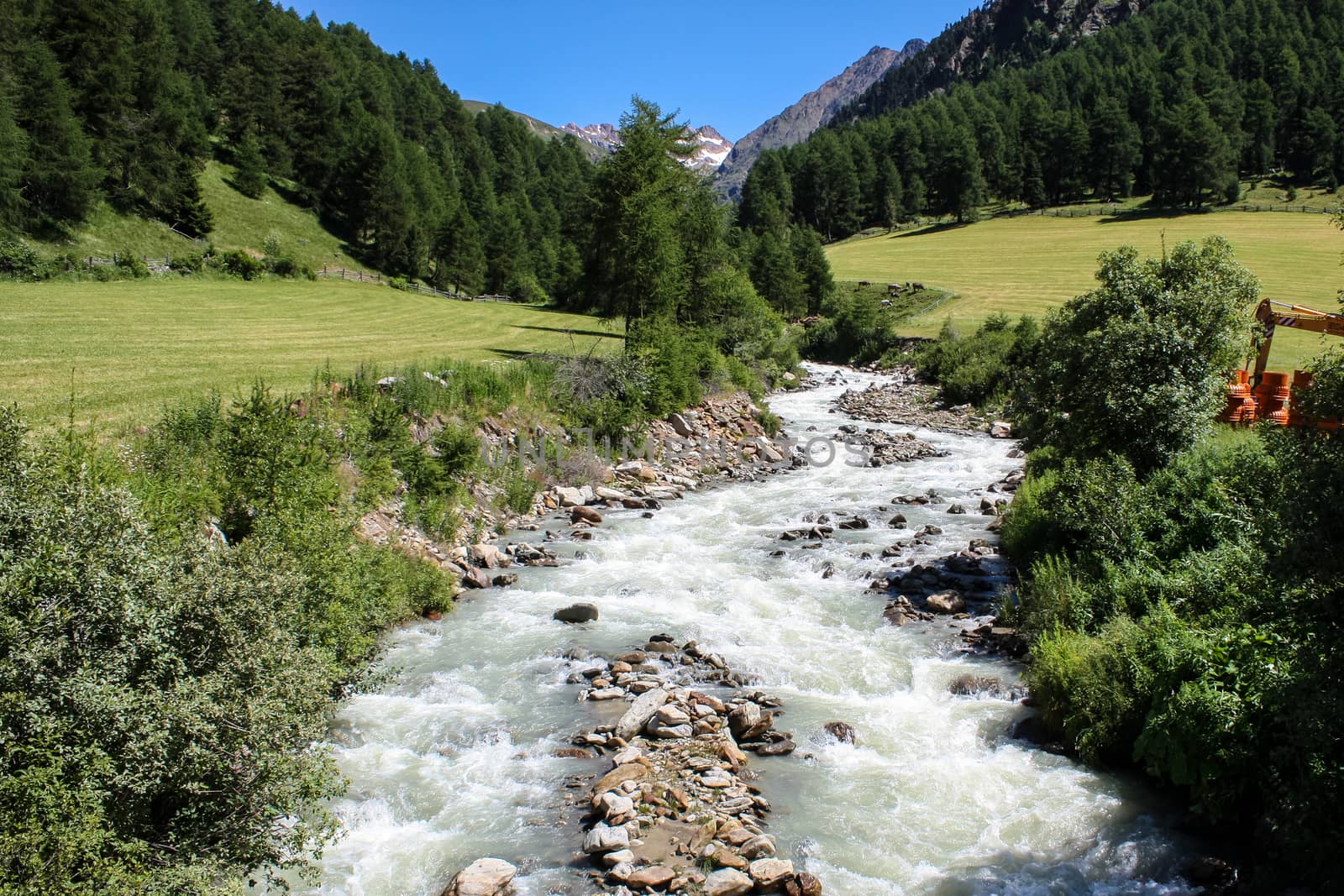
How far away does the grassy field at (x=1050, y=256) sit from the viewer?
213ft

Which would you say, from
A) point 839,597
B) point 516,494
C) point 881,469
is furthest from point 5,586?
point 881,469

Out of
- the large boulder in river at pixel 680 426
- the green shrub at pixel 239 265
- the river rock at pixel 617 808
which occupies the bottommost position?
the river rock at pixel 617 808

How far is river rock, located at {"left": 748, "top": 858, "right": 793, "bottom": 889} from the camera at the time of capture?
8.24 m

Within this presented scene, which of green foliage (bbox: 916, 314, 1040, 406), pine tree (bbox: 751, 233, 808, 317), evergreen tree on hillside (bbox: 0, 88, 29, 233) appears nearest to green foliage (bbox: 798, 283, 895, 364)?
pine tree (bbox: 751, 233, 808, 317)

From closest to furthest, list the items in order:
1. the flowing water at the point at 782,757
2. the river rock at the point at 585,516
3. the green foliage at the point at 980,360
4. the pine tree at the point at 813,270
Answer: the flowing water at the point at 782,757
the river rock at the point at 585,516
the green foliage at the point at 980,360
the pine tree at the point at 813,270

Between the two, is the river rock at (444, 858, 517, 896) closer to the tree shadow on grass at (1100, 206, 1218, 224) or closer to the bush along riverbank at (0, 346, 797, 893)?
the bush along riverbank at (0, 346, 797, 893)

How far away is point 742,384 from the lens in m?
38.1

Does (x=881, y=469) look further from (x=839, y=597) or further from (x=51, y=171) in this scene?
(x=51, y=171)

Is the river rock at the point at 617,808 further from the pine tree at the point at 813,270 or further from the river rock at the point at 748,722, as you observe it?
the pine tree at the point at 813,270

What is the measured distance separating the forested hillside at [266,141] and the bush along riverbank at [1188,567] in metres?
30.7

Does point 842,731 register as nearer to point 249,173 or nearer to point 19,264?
point 19,264

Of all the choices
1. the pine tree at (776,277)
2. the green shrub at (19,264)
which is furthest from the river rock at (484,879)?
the pine tree at (776,277)

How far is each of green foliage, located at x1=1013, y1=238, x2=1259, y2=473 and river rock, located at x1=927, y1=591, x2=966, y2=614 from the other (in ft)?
13.4

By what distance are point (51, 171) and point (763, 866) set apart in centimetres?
6381
